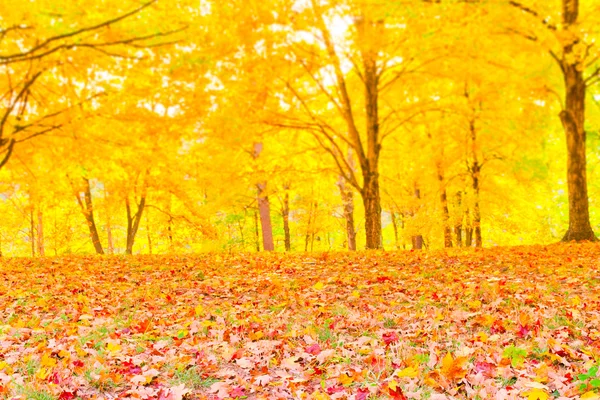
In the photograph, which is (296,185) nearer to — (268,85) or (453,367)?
(268,85)

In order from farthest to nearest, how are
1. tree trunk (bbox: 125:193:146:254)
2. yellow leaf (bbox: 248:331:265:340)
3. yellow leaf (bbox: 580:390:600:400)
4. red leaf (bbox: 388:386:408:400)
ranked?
tree trunk (bbox: 125:193:146:254) < yellow leaf (bbox: 248:331:265:340) < red leaf (bbox: 388:386:408:400) < yellow leaf (bbox: 580:390:600:400)

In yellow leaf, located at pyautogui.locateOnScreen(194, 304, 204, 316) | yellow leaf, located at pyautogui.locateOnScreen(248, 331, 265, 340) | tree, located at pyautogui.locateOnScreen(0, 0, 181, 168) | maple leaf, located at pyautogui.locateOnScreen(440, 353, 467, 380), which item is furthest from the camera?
tree, located at pyautogui.locateOnScreen(0, 0, 181, 168)

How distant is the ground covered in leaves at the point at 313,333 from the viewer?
3.21 metres

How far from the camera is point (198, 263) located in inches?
384

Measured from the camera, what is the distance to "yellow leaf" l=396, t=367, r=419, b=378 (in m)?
3.19

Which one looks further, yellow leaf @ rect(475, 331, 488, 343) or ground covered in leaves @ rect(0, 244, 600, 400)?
yellow leaf @ rect(475, 331, 488, 343)

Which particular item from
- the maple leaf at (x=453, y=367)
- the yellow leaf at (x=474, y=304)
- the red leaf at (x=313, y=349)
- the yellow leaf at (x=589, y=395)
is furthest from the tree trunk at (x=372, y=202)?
the yellow leaf at (x=589, y=395)

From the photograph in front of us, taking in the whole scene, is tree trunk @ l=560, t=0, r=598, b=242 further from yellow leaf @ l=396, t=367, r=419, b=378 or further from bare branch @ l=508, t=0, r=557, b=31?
yellow leaf @ l=396, t=367, r=419, b=378

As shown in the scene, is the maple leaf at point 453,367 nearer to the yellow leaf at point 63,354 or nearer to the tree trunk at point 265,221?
the yellow leaf at point 63,354

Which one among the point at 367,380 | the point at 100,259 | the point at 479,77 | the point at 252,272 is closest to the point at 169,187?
the point at 100,259

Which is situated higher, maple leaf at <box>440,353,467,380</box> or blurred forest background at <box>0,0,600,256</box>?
blurred forest background at <box>0,0,600,256</box>

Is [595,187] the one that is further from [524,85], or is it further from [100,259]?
[100,259]

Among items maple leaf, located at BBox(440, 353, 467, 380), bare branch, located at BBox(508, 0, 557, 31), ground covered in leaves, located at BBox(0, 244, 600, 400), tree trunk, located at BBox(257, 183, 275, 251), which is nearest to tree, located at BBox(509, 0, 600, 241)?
bare branch, located at BBox(508, 0, 557, 31)

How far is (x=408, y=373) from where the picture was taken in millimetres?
3207
